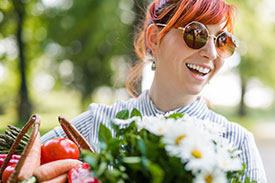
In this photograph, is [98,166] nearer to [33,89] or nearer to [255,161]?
[255,161]

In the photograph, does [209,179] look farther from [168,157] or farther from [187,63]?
[187,63]

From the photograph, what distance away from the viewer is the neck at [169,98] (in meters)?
1.97

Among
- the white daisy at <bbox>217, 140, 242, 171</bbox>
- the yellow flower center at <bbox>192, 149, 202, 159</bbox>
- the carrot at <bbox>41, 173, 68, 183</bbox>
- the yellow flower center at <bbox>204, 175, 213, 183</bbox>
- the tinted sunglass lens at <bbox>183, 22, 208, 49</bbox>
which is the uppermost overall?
the tinted sunglass lens at <bbox>183, 22, 208, 49</bbox>

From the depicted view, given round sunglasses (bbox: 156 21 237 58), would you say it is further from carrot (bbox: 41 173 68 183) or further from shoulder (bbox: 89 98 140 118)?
carrot (bbox: 41 173 68 183)

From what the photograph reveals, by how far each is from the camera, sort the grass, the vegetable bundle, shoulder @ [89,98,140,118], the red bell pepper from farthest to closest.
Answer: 1. the grass
2. shoulder @ [89,98,140,118]
3. the vegetable bundle
4. the red bell pepper

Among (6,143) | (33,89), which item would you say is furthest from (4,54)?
(6,143)

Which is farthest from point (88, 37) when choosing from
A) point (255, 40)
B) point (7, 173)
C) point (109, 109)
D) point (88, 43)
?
point (7, 173)

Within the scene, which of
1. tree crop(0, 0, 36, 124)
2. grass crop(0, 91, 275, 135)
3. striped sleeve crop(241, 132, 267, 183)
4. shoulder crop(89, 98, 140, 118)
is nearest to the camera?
striped sleeve crop(241, 132, 267, 183)

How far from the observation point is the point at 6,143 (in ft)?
5.14

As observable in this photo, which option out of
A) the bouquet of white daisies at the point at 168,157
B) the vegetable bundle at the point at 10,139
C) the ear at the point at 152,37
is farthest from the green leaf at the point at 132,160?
the ear at the point at 152,37

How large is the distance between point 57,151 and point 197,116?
908mm

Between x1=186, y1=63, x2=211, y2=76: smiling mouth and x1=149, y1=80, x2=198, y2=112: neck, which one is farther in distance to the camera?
x1=149, y1=80, x2=198, y2=112: neck

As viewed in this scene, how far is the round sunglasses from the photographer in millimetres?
1752

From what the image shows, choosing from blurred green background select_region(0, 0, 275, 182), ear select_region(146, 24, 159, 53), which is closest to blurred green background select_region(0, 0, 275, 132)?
blurred green background select_region(0, 0, 275, 182)
